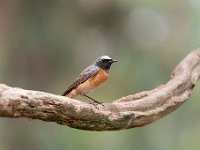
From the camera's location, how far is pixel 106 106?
4.32 m

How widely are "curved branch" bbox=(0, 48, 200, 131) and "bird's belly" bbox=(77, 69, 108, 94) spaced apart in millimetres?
398

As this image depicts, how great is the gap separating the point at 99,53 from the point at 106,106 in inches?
272

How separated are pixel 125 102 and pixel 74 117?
0.86 m

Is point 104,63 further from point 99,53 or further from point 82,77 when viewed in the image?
point 99,53

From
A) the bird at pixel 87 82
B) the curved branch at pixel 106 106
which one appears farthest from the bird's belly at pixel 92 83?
the curved branch at pixel 106 106

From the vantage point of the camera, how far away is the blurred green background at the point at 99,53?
980 centimetres

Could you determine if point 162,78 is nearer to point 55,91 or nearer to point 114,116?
point 55,91

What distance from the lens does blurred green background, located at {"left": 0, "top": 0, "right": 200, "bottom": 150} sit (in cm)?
980

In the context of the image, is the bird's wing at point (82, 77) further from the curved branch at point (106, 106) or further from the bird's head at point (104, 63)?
the curved branch at point (106, 106)

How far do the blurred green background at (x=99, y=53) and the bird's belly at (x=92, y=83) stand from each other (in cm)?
430

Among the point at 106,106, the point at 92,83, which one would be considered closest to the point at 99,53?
the point at 92,83

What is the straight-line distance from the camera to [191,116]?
10148mm

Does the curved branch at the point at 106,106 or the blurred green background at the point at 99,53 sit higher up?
the blurred green background at the point at 99,53

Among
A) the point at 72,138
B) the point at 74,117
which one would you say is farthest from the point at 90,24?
the point at 74,117
